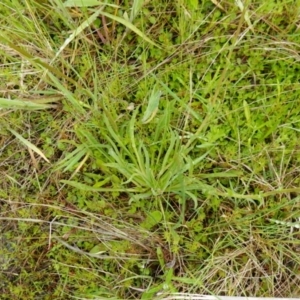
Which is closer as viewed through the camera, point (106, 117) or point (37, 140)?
point (106, 117)

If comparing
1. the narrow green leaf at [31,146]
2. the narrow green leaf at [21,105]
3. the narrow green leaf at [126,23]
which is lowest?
the narrow green leaf at [31,146]

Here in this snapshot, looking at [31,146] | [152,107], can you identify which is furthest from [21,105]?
[152,107]

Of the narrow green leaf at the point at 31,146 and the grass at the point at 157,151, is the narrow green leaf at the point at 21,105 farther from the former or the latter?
the narrow green leaf at the point at 31,146

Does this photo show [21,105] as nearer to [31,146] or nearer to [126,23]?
[31,146]

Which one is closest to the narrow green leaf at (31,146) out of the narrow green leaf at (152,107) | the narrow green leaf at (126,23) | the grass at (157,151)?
the grass at (157,151)

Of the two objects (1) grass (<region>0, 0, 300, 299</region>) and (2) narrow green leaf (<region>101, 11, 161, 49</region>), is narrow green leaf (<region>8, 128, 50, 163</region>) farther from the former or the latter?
(2) narrow green leaf (<region>101, 11, 161, 49</region>)

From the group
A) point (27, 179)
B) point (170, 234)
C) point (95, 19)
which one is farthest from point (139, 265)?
point (95, 19)

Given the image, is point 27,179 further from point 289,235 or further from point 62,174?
point 289,235

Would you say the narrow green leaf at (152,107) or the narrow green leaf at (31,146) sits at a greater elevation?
the narrow green leaf at (152,107)
